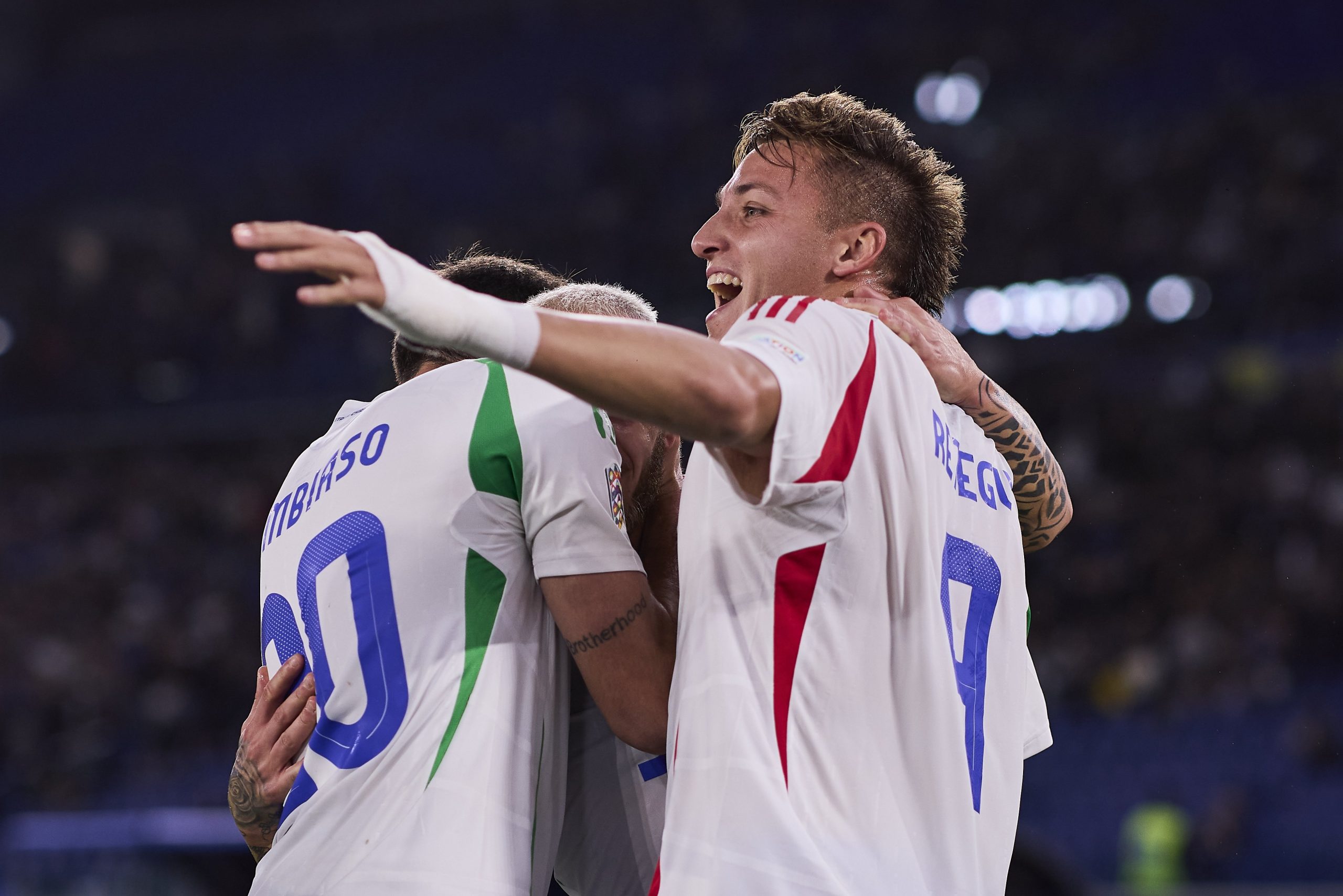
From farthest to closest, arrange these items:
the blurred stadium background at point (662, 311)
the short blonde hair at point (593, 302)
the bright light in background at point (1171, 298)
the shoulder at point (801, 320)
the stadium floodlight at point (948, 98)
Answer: the stadium floodlight at point (948, 98), the bright light in background at point (1171, 298), the blurred stadium background at point (662, 311), the short blonde hair at point (593, 302), the shoulder at point (801, 320)

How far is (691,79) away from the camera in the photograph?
25.8m

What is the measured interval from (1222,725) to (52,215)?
24.4 meters

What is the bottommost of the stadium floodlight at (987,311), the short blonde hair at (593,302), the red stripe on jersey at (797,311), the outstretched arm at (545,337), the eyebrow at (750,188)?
the outstretched arm at (545,337)

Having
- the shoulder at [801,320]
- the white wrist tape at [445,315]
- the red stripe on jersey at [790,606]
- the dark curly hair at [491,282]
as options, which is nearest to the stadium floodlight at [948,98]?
the dark curly hair at [491,282]

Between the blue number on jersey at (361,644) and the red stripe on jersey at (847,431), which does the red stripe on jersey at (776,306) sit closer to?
the red stripe on jersey at (847,431)

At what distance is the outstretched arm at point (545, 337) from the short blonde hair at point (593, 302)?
1307 millimetres

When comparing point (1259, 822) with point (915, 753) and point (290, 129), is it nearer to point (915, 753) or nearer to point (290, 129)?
point (915, 753)

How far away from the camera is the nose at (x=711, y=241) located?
3.37m

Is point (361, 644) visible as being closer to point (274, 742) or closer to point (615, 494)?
point (274, 742)

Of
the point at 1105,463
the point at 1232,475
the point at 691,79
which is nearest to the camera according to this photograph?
the point at 1232,475

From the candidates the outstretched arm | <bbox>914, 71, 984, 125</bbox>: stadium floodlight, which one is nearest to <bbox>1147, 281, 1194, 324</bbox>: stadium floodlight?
<bbox>914, 71, 984, 125</bbox>: stadium floodlight

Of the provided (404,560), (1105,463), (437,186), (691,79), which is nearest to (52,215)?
(437,186)

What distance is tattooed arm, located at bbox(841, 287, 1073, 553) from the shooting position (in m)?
3.17

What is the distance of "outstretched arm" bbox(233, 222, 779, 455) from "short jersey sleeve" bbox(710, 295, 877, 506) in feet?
0.41
